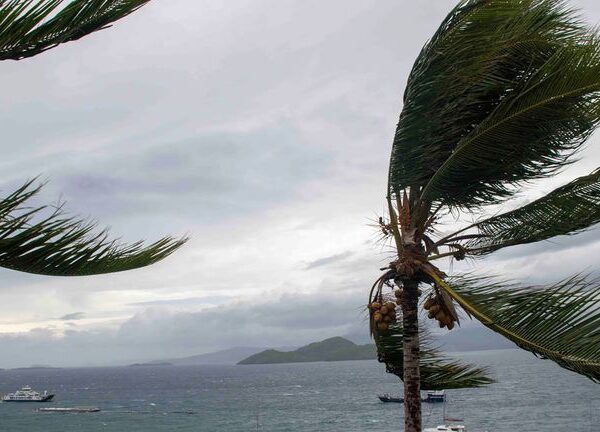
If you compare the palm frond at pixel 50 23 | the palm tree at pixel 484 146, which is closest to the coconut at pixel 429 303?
the palm tree at pixel 484 146

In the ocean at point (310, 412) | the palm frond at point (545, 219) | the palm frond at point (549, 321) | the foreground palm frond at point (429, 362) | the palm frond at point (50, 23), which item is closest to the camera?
the palm frond at point (50, 23)

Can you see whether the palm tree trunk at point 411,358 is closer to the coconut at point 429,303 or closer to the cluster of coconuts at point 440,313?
the coconut at point 429,303

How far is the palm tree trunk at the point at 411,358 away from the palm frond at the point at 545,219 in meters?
0.92

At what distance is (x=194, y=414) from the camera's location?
11425 centimetres

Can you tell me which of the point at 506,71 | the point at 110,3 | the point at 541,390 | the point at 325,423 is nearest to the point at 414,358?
the point at 506,71

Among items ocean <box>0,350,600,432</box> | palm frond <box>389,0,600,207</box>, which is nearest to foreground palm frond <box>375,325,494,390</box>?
palm frond <box>389,0,600,207</box>

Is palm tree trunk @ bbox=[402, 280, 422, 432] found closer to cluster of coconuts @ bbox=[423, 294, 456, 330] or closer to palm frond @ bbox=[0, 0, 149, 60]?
cluster of coconuts @ bbox=[423, 294, 456, 330]

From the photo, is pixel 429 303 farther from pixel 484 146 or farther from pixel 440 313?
pixel 484 146

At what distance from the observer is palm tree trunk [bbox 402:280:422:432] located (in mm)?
7680

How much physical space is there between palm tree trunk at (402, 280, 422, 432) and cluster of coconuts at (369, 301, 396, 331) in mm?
145

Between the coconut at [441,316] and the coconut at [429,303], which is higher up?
→ the coconut at [429,303]

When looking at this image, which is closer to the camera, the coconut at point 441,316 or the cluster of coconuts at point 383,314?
the coconut at point 441,316

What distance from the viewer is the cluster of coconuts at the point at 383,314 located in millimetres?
7926

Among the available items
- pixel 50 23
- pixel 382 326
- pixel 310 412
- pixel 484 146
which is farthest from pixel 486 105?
pixel 310 412
